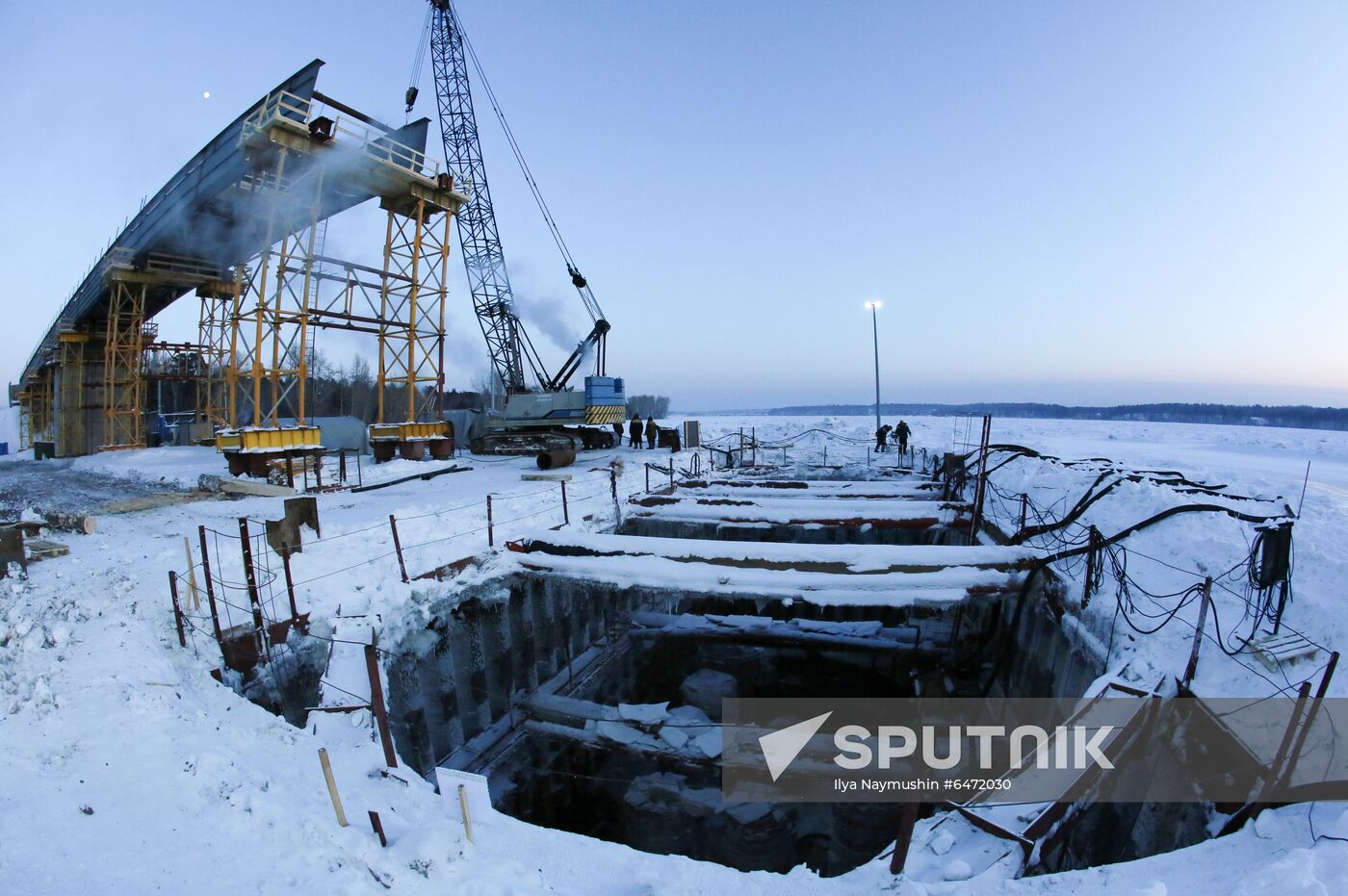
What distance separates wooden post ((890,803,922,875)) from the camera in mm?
3654

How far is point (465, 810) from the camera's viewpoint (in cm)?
436

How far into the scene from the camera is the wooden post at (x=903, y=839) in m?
3.65

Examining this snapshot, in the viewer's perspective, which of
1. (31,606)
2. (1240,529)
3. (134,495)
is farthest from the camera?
(134,495)

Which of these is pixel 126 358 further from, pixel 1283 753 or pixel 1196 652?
pixel 1283 753

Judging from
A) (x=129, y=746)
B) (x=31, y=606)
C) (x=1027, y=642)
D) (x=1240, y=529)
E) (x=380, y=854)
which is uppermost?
(x=1240, y=529)

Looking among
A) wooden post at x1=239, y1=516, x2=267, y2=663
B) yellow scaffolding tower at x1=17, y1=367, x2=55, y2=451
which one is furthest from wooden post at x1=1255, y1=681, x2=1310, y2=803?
yellow scaffolding tower at x1=17, y1=367, x2=55, y2=451

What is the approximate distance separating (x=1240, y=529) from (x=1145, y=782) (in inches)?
172

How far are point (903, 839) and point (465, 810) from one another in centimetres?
305

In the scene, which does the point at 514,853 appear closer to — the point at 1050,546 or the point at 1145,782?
the point at 1145,782

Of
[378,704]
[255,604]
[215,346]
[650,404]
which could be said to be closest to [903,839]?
[378,704]

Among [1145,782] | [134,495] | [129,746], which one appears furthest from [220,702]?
[134,495]

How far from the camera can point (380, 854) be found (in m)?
3.95

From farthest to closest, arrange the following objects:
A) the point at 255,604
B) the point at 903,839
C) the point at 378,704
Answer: the point at 255,604 → the point at 378,704 → the point at 903,839

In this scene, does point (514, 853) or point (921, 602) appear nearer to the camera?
point (514, 853)
